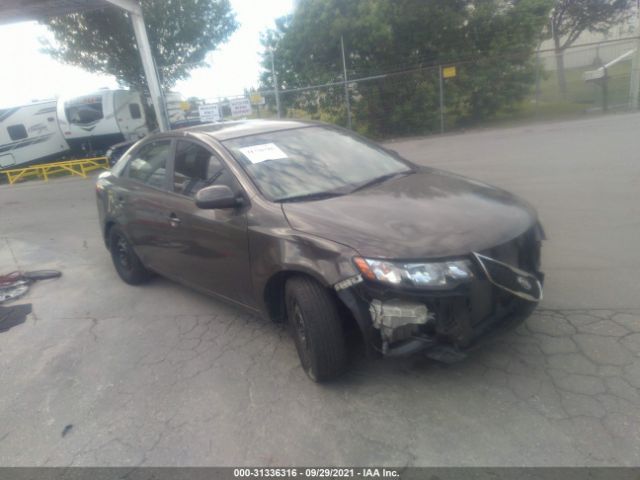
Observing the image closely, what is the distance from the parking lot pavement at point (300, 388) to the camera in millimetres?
2521

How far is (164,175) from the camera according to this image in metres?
4.23

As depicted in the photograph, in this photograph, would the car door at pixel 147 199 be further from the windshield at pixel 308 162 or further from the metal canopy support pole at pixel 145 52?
the metal canopy support pole at pixel 145 52

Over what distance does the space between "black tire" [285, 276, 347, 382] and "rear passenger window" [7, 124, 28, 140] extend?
750 inches

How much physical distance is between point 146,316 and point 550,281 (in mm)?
3604

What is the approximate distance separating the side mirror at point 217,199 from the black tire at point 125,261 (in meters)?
2.00

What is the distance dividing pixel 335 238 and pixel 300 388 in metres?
1.03

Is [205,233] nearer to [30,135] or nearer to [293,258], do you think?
[293,258]

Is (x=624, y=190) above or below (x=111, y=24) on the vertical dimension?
below

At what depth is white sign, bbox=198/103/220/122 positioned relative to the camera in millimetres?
15492

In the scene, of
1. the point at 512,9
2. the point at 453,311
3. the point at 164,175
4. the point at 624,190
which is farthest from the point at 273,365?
the point at 512,9

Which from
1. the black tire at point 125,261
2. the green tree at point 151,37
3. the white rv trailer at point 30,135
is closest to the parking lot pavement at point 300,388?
the black tire at point 125,261

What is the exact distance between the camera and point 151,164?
4.51 metres

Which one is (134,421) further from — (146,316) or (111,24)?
(111,24)

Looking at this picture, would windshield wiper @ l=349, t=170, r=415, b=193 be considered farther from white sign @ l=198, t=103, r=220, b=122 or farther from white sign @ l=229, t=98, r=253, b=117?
white sign @ l=198, t=103, r=220, b=122
